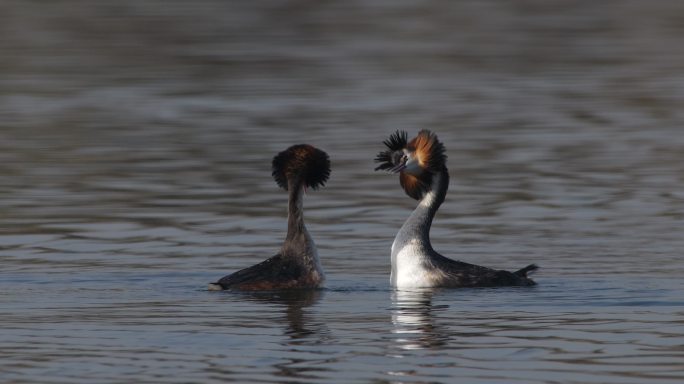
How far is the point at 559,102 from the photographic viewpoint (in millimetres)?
30500

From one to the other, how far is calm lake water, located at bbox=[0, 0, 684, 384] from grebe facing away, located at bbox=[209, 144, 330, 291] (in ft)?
0.61

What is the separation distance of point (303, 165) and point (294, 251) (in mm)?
776

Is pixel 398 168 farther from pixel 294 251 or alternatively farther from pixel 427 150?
pixel 294 251

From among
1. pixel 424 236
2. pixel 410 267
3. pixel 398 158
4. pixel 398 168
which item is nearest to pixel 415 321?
pixel 410 267

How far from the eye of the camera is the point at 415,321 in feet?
43.8

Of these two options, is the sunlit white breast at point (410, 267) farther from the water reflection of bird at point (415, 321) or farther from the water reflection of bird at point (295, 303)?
the water reflection of bird at point (295, 303)

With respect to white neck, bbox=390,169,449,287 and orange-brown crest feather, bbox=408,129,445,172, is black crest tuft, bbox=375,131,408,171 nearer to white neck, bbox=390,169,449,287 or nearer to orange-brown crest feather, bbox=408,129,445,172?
orange-brown crest feather, bbox=408,129,445,172

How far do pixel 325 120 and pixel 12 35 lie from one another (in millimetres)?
15252

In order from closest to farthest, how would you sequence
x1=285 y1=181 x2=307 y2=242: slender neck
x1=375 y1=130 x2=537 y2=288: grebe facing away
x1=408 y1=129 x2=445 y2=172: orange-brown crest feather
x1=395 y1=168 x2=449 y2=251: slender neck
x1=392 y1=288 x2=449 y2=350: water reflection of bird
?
x1=392 y1=288 x2=449 y2=350: water reflection of bird, x1=375 y1=130 x2=537 y2=288: grebe facing away, x1=285 y1=181 x2=307 y2=242: slender neck, x1=395 y1=168 x2=449 y2=251: slender neck, x1=408 y1=129 x2=445 y2=172: orange-brown crest feather

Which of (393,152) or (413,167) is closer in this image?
(393,152)

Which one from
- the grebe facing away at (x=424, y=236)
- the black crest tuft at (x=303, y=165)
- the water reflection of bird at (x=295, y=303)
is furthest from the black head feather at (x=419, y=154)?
the water reflection of bird at (x=295, y=303)

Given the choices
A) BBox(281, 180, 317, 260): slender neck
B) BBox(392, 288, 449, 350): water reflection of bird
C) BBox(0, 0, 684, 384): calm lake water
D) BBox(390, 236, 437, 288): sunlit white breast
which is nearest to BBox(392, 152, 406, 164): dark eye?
BBox(390, 236, 437, 288): sunlit white breast

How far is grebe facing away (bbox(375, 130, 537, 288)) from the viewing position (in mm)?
15242

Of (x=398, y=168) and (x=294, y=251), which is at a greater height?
(x=398, y=168)
